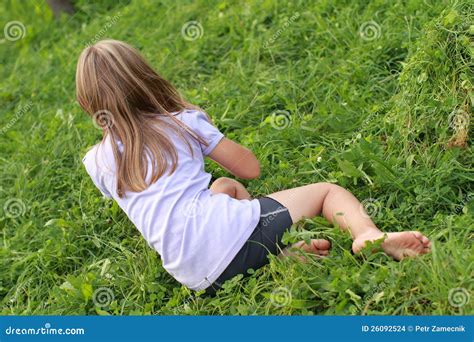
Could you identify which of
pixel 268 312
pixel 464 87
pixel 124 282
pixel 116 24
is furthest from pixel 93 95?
pixel 116 24

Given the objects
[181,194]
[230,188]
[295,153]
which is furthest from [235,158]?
[295,153]

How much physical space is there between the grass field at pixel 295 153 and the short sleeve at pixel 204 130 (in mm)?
514

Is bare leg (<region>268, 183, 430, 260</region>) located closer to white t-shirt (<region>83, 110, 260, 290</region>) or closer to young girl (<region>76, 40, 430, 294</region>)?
young girl (<region>76, 40, 430, 294</region>)

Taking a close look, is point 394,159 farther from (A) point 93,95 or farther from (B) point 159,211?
(A) point 93,95

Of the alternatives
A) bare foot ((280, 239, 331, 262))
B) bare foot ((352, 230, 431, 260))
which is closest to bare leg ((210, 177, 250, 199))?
bare foot ((280, 239, 331, 262))

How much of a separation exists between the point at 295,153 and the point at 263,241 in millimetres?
942

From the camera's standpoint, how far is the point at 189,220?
9.50 feet

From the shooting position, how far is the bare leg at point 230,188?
3.28 metres

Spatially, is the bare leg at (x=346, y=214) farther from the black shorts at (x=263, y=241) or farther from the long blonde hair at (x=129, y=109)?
the long blonde hair at (x=129, y=109)

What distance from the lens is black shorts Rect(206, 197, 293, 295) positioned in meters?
2.95

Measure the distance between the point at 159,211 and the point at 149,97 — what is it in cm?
49

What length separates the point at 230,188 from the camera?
3314 millimetres

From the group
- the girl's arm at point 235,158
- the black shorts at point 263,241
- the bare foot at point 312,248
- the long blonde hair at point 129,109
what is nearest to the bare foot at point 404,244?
the bare foot at point 312,248

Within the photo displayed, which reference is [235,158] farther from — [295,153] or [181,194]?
[295,153]
